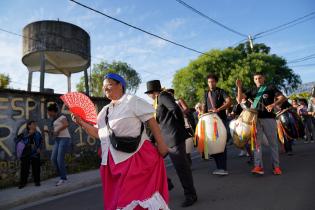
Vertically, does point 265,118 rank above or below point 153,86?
below

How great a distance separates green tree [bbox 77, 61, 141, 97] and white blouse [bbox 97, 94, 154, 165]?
44.3 meters

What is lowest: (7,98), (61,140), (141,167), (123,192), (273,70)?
(123,192)

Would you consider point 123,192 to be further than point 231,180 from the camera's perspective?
No

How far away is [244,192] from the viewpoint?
4773 millimetres

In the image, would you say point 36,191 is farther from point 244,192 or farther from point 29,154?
point 244,192

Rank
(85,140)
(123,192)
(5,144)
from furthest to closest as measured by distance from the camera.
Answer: (85,140), (5,144), (123,192)

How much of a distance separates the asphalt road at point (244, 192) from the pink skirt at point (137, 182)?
1660 mm

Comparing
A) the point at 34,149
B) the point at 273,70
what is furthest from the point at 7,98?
the point at 273,70

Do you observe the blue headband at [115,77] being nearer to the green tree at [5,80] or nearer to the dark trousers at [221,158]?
the dark trousers at [221,158]

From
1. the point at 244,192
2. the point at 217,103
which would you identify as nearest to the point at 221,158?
the point at 217,103

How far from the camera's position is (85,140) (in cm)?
1112

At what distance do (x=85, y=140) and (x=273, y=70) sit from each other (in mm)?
31070

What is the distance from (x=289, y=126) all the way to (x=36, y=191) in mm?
6629

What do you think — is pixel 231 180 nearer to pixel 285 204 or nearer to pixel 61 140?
pixel 285 204
